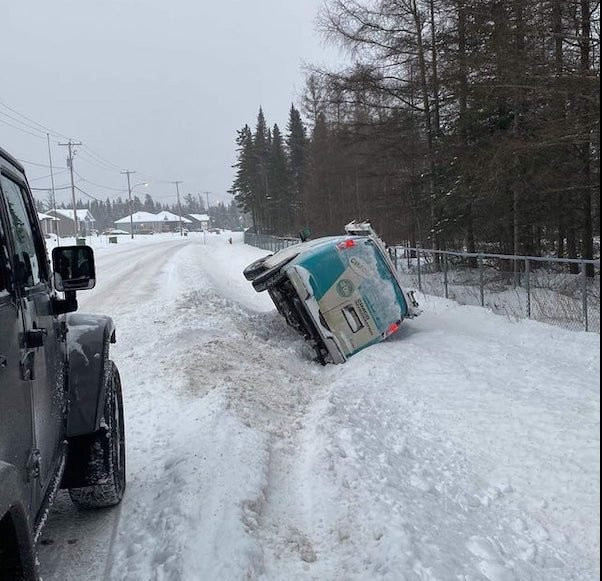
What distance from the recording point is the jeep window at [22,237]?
8.59ft

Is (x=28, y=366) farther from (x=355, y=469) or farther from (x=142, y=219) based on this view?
(x=142, y=219)

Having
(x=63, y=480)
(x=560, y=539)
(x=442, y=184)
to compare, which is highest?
(x=442, y=184)

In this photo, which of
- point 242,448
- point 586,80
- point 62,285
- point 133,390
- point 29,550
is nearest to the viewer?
point 29,550

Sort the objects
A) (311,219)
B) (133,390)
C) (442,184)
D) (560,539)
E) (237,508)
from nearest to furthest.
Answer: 1. (560,539)
2. (237,508)
3. (133,390)
4. (442,184)
5. (311,219)

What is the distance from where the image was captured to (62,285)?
3.20 m

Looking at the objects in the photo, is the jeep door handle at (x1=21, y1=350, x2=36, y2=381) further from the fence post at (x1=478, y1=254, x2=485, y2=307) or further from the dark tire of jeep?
the fence post at (x1=478, y1=254, x2=485, y2=307)

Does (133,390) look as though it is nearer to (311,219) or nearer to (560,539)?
(560,539)

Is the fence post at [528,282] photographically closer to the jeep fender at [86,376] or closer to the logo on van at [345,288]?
the logo on van at [345,288]

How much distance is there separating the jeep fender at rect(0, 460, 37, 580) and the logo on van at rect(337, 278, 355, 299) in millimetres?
6229

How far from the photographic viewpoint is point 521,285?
1009 centimetres

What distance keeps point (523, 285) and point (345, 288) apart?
378cm

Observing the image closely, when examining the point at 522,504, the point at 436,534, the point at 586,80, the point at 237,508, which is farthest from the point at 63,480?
the point at 586,80

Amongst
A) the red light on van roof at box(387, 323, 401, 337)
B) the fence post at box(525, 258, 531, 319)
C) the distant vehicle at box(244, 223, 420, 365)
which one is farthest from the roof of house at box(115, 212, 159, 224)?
the red light on van roof at box(387, 323, 401, 337)

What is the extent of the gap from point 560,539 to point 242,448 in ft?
7.64
